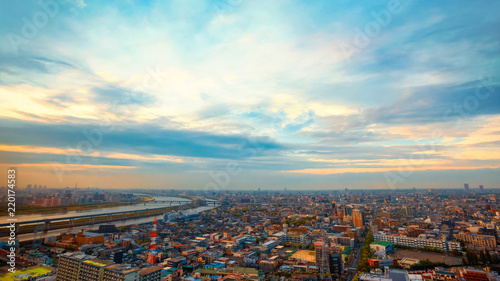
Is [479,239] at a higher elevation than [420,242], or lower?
higher

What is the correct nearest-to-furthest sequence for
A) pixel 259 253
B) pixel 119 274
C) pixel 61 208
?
1. pixel 119 274
2. pixel 259 253
3. pixel 61 208

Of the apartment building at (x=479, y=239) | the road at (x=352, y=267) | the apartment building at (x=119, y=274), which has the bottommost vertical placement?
the road at (x=352, y=267)

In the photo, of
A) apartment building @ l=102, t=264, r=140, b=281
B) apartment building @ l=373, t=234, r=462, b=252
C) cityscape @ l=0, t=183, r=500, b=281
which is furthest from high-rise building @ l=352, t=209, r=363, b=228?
apartment building @ l=102, t=264, r=140, b=281

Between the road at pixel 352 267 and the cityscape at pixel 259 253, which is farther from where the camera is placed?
the road at pixel 352 267

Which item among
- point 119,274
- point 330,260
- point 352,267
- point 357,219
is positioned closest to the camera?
point 119,274

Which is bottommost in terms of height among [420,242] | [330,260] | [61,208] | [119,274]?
[420,242]

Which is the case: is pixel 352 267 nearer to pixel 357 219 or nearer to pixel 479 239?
pixel 479 239

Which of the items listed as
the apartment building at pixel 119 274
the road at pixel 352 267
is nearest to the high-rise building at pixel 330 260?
the road at pixel 352 267

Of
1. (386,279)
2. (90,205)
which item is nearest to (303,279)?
(386,279)

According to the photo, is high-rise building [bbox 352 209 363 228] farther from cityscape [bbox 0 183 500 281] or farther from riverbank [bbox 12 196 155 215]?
riverbank [bbox 12 196 155 215]

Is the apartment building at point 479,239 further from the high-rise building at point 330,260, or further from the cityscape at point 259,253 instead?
the high-rise building at point 330,260

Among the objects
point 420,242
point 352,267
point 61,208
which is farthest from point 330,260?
point 61,208
